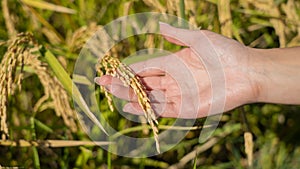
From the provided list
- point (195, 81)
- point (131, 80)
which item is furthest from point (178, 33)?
point (131, 80)

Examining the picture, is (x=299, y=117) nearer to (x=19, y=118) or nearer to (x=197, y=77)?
(x=197, y=77)

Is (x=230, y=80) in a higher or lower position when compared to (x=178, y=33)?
lower

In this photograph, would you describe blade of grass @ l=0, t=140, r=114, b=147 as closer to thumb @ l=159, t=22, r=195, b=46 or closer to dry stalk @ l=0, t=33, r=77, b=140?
dry stalk @ l=0, t=33, r=77, b=140

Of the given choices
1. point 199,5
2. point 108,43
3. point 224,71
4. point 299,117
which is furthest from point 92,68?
point 299,117

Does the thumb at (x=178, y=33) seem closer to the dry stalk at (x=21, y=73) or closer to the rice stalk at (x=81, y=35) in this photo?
the rice stalk at (x=81, y=35)

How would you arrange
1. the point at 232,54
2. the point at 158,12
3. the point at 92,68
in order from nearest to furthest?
the point at 232,54 → the point at 92,68 → the point at 158,12

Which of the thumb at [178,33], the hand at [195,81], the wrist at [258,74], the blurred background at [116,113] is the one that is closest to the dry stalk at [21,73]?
the blurred background at [116,113]

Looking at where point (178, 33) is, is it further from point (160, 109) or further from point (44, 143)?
point (44, 143)
